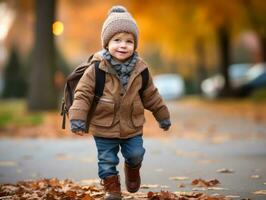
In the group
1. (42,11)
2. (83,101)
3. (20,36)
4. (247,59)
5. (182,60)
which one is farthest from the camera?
(247,59)

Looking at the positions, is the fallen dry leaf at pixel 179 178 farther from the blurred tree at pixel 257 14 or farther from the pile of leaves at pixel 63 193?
the blurred tree at pixel 257 14

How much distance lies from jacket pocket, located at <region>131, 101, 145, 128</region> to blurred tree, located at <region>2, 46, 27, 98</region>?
36827mm

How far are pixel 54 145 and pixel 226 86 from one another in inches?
1059

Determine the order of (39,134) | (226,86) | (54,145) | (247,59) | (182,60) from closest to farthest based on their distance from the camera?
1. (54,145)
2. (39,134)
3. (226,86)
4. (182,60)
5. (247,59)

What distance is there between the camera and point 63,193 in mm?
6465

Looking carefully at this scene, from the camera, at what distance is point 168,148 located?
1216cm

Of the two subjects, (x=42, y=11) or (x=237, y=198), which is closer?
(x=237, y=198)

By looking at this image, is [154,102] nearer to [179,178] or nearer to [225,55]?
[179,178]

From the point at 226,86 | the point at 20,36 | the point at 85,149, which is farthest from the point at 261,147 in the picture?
the point at 20,36

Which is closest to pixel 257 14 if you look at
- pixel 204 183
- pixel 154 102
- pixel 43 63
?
pixel 43 63

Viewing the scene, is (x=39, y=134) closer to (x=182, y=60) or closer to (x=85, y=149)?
(x=85, y=149)

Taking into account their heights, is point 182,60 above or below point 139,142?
above

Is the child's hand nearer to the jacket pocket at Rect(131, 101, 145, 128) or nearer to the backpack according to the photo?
the backpack

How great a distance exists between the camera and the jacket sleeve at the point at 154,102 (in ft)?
21.0
